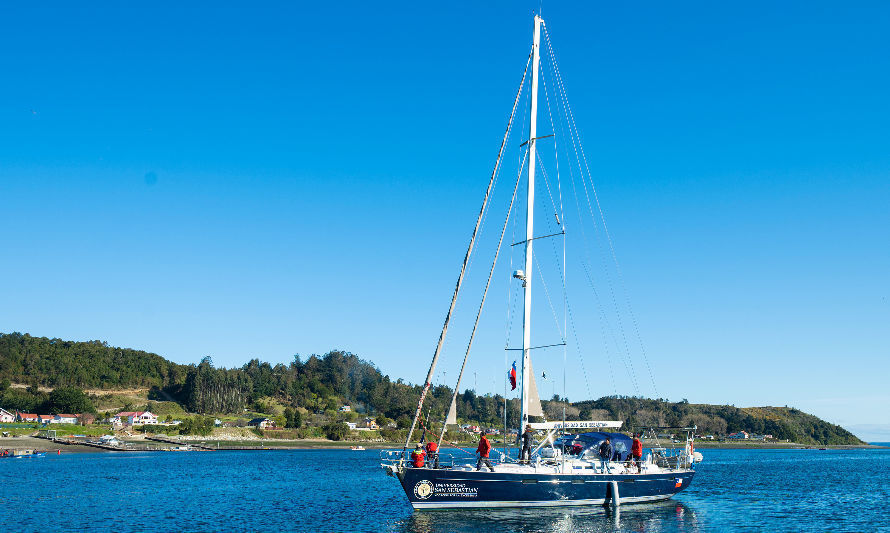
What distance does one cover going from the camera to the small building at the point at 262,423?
165500mm

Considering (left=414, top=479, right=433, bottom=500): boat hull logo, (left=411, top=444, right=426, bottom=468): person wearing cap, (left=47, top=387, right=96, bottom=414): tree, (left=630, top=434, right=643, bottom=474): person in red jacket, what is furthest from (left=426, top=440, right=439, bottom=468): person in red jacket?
(left=47, top=387, right=96, bottom=414): tree

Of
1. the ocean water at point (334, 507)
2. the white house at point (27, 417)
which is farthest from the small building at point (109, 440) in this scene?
the ocean water at point (334, 507)

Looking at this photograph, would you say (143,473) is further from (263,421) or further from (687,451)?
(263,421)

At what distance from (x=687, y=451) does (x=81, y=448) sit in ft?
336

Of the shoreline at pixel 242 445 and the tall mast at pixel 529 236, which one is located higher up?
the tall mast at pixel 529 236

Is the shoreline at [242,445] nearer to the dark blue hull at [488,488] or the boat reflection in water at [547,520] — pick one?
the boat reflection in water at [547,520]

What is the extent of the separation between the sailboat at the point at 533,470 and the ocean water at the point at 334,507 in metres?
0.95

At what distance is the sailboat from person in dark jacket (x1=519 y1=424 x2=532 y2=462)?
0.23 metres

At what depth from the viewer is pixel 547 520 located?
121ft

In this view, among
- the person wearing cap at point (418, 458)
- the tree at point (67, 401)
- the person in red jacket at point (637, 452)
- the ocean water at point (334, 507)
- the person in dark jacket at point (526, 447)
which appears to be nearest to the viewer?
the ocean water at point (334, 507)

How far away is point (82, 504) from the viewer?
44.5 metres

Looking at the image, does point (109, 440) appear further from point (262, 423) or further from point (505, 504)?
point (505, 504)

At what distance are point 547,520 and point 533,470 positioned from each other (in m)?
2.59

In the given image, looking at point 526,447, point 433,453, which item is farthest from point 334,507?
point 526,447
